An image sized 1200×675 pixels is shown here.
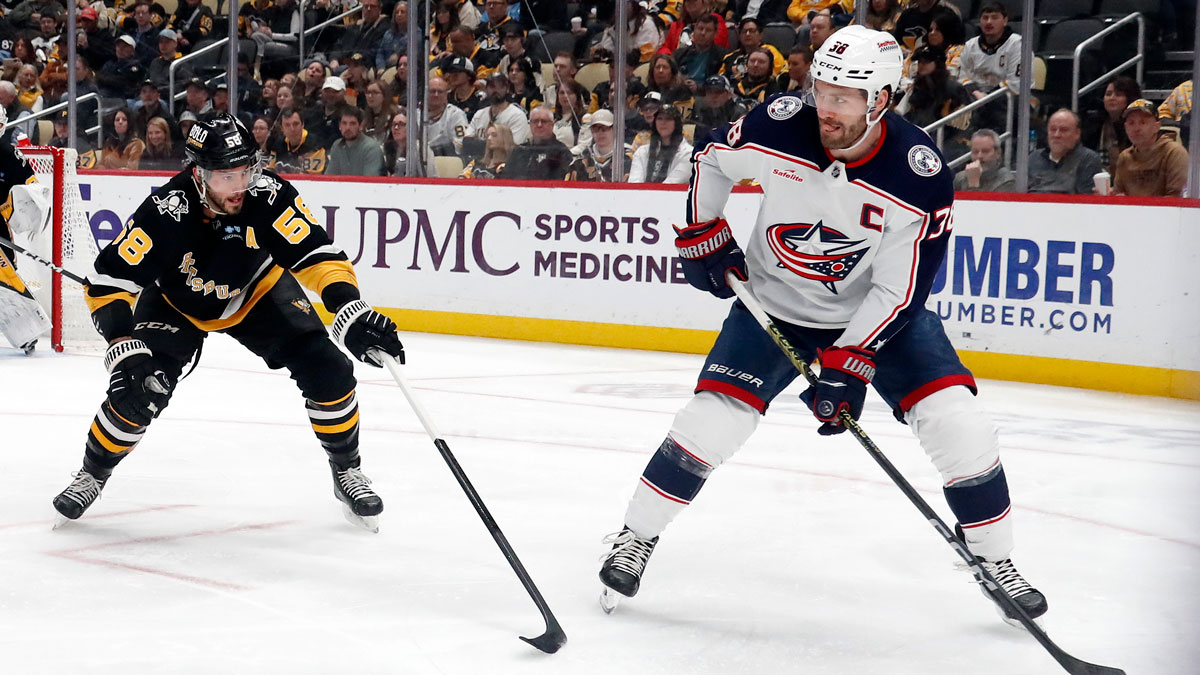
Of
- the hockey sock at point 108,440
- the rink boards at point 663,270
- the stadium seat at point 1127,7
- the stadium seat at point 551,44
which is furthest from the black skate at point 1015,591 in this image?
the stadium seat at point 551,44

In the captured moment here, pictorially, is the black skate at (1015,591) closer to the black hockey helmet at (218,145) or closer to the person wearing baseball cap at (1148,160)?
the black hockey helmet at (218,145)

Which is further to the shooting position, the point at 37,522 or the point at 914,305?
the point at 37,522

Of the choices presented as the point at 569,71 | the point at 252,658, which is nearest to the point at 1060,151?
the point at 569,71

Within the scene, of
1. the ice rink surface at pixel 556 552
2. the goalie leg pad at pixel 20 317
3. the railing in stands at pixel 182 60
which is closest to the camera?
the ice rink surface at pixel 556 552

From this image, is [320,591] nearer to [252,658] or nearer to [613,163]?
[252,658]

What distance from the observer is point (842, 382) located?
95.0 inches

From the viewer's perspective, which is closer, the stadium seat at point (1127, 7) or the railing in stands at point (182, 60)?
the stadium seat at point (1127, 7)

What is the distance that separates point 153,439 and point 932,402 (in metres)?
2.74

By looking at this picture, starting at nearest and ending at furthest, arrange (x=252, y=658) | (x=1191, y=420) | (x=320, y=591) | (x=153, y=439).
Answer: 1. (x=252, y=658)
2. (x=320, y=591)
3. (x=153, y=439)
4. (x=1191, y=420)

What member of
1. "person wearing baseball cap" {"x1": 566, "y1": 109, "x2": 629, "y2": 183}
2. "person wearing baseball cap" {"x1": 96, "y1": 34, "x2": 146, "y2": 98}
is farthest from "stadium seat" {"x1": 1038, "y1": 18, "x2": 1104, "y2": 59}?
"person wearing baseball cap" {"x1": 96, "y1": 34, "x2": 146, "y2": 98}

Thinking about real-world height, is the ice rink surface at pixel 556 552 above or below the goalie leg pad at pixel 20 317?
above

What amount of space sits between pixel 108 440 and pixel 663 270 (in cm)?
405

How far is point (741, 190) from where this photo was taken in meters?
6.68

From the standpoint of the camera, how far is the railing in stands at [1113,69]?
18.2 feet
